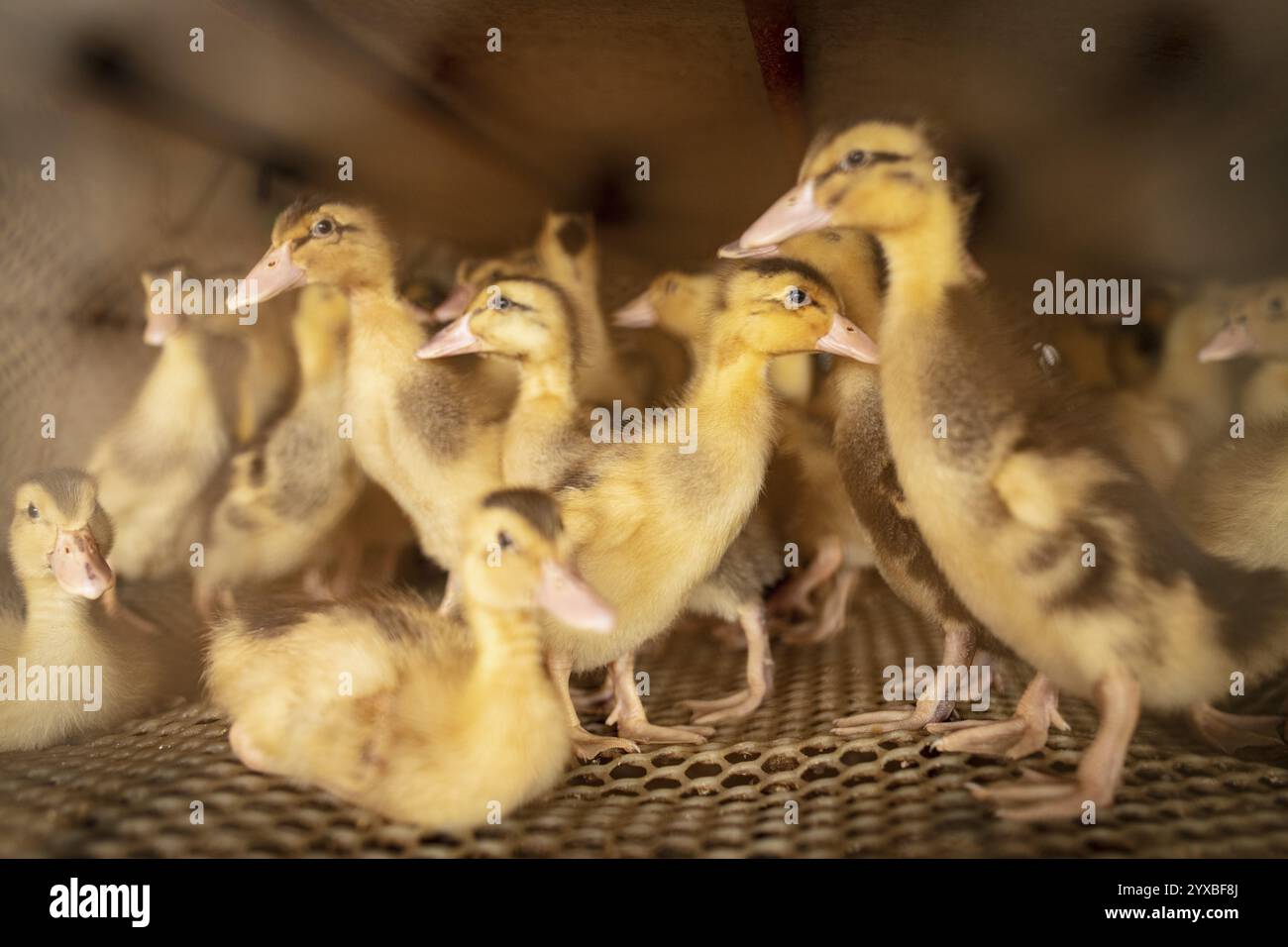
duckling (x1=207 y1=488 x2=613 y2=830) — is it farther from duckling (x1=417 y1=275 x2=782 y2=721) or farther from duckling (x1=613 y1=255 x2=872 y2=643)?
duckling (x1=613 y1=255 x2=872 y2=643)

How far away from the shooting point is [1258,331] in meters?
1.88

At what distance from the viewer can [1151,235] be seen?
2443mm

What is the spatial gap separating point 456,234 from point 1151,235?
1902 mm

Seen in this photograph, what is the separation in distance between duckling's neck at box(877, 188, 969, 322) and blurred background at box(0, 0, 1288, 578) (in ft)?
0.42

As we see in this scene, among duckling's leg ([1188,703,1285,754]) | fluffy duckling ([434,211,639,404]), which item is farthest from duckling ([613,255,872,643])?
duckling's leg ([1188,703,1285,754])

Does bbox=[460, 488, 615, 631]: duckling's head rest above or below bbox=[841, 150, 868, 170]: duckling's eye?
below

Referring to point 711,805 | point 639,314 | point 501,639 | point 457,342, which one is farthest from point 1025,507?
point 639,314

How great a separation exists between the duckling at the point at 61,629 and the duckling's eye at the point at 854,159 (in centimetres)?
135

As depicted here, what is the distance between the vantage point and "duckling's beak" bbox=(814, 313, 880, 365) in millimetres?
1603

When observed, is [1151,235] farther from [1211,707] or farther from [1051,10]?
[1211,707]

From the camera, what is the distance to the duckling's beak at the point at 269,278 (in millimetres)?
1738

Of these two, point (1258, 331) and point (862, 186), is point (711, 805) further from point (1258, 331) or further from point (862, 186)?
point (1258, 331)

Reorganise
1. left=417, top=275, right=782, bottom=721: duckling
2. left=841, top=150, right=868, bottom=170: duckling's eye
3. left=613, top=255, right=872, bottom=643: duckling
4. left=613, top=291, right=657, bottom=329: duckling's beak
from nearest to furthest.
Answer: left=841, top=150, right=868, bottom=170: duckling's eye < left=417, top=275, right=782, bottom=721: duckling < left=613, top=255, right=872, bottom=643: duckling < left=613, top=291, right=657, bottom=329: duckling's beak

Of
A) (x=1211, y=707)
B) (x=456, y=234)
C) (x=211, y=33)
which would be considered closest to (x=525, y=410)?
(x=211, y=33)
